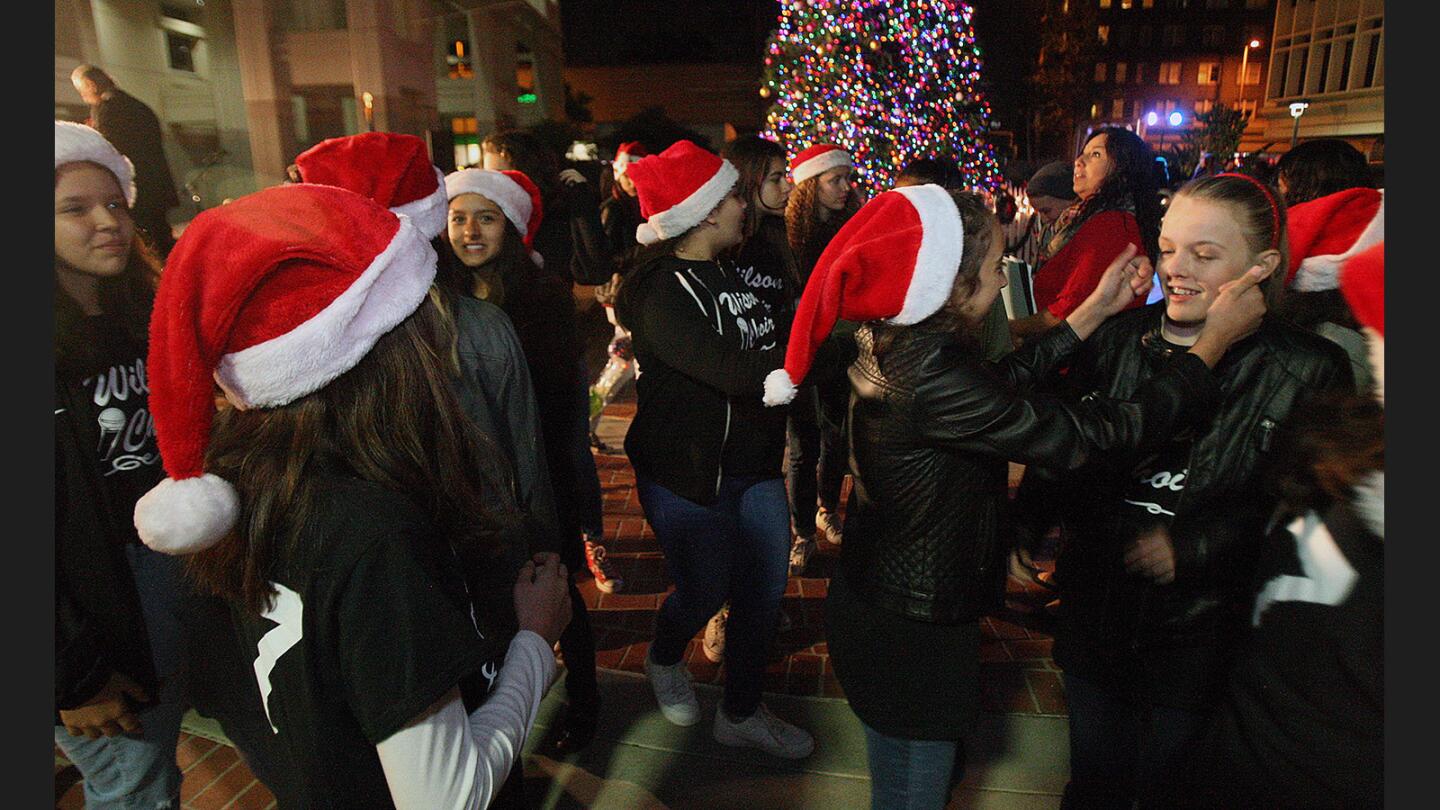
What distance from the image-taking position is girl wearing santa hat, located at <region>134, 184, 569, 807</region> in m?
1.11

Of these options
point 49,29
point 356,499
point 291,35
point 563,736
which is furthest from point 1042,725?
point 291,35

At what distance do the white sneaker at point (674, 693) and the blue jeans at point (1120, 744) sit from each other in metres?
1.45

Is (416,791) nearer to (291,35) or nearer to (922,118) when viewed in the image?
(922,118)

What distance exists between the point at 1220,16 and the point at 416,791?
94.2 metres

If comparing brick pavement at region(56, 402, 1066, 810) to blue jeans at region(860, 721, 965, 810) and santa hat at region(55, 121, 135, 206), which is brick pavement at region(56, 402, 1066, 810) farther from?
santa hat at region(55, 121, 135, 206)

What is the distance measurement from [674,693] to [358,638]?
2.29 meters

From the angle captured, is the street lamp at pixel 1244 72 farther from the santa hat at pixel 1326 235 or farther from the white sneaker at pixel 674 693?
the white sneaker at pixel 674 693

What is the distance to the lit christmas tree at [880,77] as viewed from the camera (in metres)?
12.2

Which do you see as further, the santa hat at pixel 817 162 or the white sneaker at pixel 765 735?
the santa hat at pixel 817 162

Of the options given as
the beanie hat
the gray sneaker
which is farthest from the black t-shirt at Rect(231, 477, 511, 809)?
the beanie hat

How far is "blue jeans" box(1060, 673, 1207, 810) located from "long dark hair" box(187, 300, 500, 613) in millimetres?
1830

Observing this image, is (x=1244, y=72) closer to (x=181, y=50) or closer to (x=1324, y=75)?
(x=1324, y=75)

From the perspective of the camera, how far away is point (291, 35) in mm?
14078

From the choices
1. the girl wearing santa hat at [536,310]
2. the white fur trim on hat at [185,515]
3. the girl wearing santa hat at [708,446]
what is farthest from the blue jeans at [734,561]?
the white fur trim on hat at [185,515]
